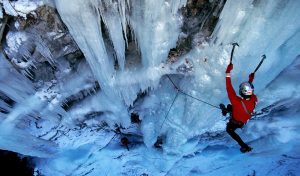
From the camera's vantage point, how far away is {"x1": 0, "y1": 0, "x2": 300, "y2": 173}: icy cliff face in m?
3.62

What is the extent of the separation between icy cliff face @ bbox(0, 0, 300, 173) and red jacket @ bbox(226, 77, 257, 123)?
717mm

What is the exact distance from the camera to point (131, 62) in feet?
15.2

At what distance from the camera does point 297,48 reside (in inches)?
155

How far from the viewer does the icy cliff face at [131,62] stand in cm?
362

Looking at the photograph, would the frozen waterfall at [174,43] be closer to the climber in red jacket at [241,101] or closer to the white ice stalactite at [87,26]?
the white ice stalactite at [87,26]

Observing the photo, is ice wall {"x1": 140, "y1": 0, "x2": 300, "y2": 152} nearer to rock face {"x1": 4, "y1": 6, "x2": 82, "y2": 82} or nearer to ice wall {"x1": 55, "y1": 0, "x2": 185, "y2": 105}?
ice wall {"x1": 55, "y1": 0, "x2": 185, "y2": 105}

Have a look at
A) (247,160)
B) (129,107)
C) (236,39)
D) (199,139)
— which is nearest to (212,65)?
(236,39)

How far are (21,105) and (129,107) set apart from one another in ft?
6.10

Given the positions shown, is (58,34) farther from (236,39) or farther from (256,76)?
(256,76)

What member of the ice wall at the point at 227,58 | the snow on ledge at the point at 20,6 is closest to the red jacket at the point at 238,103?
the ice wall at the point at 227,58

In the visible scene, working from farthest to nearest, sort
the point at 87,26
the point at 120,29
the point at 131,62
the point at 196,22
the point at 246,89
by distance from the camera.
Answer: the point at 131,62
the point at 196,22
the point at 120,29
the point at 87,26
the point at 246,89

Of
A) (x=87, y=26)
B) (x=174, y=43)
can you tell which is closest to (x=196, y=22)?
(x=174, y=43)

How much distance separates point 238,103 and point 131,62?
1.78 metres

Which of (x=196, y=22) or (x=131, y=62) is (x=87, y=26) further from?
(x=196, y=22)
